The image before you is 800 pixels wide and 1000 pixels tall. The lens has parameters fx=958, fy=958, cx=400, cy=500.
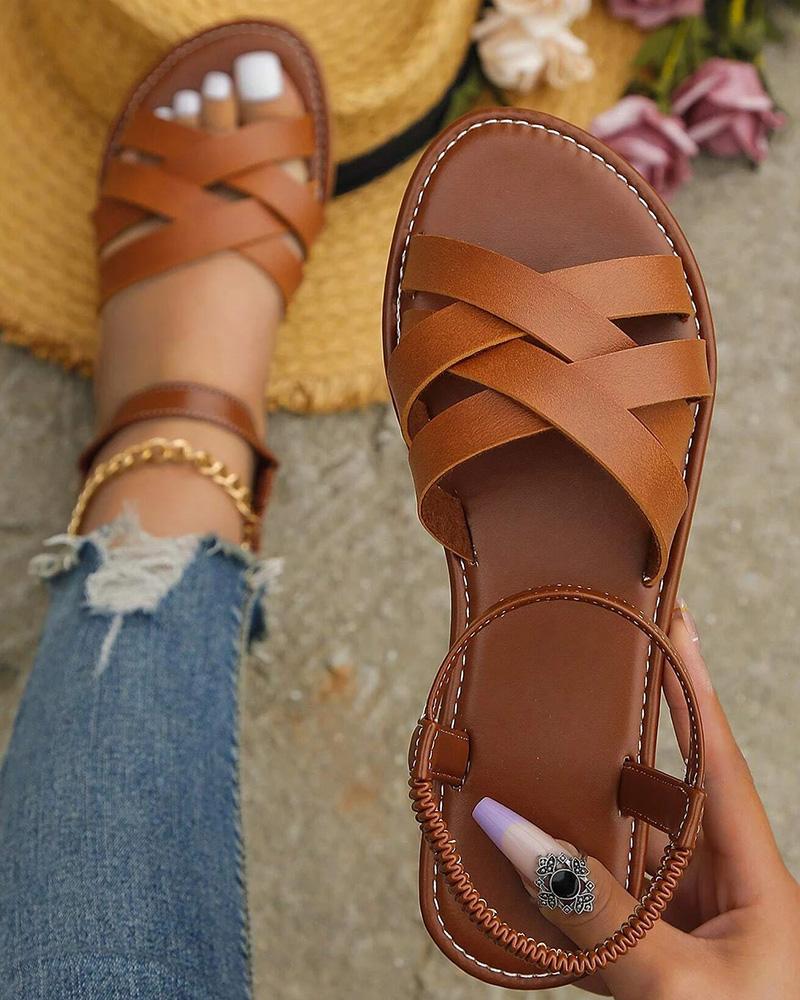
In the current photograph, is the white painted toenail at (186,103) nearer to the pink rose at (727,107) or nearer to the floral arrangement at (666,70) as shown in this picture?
the floral arrangement at (666,70)

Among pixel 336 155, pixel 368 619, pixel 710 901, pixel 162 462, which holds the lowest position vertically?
pixel 368 619

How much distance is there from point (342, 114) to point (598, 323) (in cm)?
52

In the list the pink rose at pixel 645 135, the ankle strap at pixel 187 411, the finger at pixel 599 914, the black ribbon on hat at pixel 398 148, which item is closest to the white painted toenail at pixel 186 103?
the black ribbon on hat at pixel 398 148

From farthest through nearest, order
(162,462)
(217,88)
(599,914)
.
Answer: (217,88) → (162,462) → (599,914)

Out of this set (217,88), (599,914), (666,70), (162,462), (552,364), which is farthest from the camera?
(666,70)

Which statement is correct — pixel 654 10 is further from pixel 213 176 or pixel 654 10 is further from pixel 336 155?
pixel 213 176

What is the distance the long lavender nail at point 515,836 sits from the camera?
0.54 meters

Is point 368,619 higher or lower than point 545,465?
lower

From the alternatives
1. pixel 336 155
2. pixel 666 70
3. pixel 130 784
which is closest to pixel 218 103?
pixel 336 155

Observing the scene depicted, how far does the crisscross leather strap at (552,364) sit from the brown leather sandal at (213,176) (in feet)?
1.28

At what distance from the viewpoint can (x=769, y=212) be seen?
115 centimetres

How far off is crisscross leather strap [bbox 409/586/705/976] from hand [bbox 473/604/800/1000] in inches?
0.8

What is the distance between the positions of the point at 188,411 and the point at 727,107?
70cm

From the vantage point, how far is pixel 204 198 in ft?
3.20
